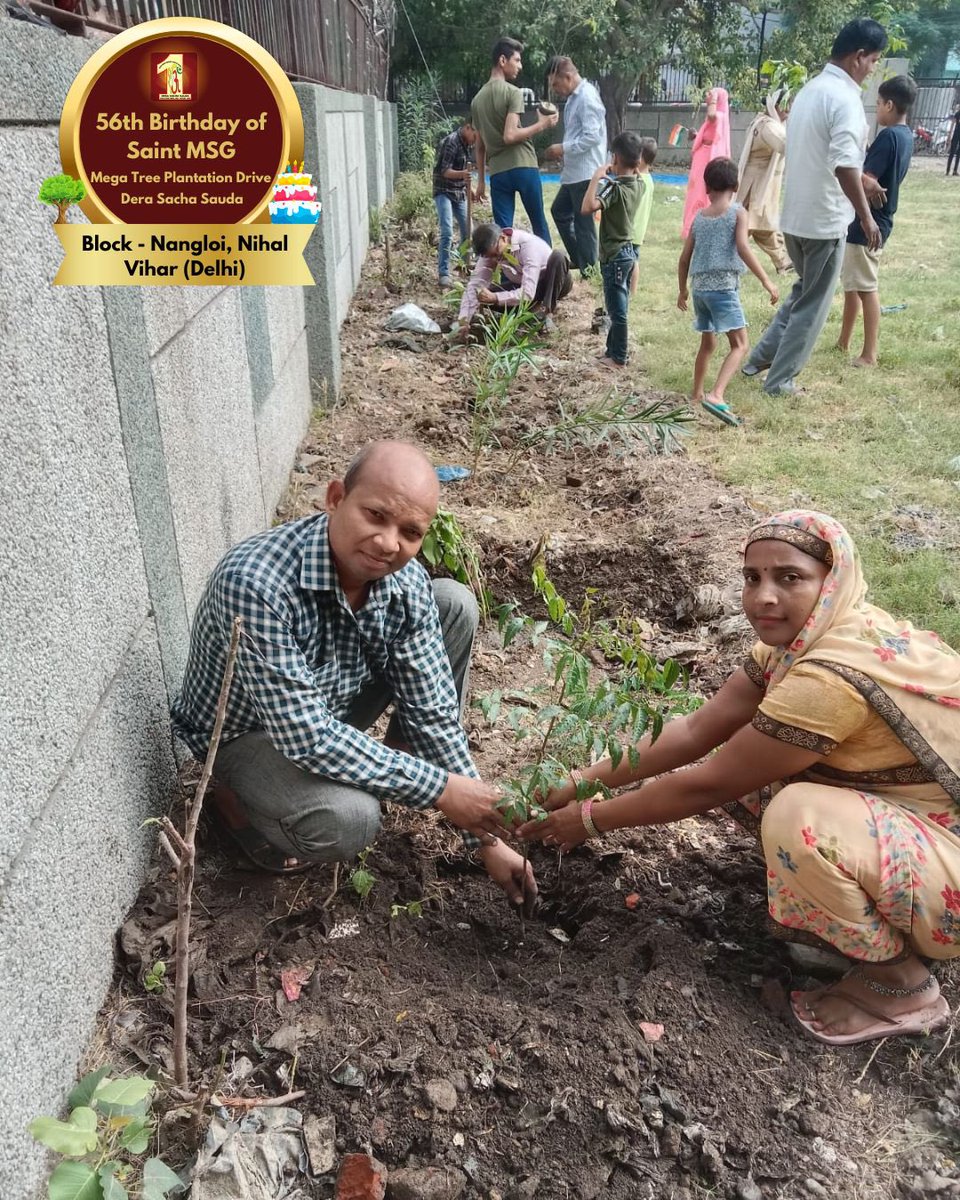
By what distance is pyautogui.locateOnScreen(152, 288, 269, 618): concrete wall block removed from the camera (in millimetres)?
2396

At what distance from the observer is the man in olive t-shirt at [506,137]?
25.9ft

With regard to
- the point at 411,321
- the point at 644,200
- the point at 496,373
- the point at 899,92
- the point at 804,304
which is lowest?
the point at 411,321

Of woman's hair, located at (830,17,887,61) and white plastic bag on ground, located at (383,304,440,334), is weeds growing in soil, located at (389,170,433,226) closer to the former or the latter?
white plastic bag on ground, located at (383,304,440,334)

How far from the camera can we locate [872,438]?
18.2 feet

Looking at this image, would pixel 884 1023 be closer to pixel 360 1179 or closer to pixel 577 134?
pixel 360 1179

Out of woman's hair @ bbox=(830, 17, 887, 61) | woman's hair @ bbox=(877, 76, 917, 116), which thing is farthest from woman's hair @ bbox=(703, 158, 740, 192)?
woman's hair @ bbox=(877, 76, 917, 116)

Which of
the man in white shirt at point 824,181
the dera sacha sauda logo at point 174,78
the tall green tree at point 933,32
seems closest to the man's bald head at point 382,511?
the dera sacha sauda logo at point 174,78

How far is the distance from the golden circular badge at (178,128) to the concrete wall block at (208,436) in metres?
0.51

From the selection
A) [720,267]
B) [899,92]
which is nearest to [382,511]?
[720,267]

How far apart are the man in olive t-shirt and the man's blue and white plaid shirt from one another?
6405 mm

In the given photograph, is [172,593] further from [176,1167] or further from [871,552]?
[871,552]

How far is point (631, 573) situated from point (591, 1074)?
2466mm

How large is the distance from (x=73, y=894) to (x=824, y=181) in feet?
18.5

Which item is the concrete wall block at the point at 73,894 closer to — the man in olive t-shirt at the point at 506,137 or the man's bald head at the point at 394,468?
the man's bald head at the point at 394,468
